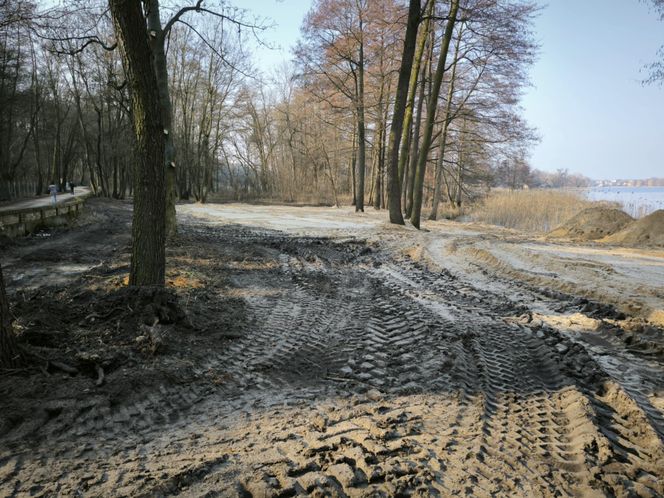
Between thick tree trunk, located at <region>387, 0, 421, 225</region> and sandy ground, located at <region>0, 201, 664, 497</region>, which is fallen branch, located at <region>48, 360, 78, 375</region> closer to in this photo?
sandy ground, located at <region>0, 201, 664, 497</region>

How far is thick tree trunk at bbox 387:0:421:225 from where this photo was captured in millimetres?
13508

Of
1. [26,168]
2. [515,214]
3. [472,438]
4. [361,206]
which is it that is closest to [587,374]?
[472,438]

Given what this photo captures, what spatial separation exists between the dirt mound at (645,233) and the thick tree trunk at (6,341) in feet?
41.9

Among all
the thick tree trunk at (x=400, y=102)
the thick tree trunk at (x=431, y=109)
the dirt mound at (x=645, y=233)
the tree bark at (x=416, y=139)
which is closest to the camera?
the dirt mound at (x=645, y=233)

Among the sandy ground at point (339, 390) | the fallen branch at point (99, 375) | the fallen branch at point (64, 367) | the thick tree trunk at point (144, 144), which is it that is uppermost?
the thick tree trunk at point (144, 144)

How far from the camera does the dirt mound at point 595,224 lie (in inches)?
533

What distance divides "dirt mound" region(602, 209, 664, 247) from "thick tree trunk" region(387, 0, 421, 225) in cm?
646

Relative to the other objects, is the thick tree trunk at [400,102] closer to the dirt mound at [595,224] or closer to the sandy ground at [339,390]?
the dirt mound at [595,224]

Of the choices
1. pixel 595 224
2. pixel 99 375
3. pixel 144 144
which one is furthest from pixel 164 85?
pixel 595 224

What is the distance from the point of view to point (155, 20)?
945 cm

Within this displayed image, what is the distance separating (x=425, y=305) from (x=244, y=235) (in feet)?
27.6

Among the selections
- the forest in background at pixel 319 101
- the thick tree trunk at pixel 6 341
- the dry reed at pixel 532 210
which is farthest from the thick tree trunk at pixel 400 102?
the thick tree trunk at pixel 6 341

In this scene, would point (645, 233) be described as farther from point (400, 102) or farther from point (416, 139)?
point (416, 139)

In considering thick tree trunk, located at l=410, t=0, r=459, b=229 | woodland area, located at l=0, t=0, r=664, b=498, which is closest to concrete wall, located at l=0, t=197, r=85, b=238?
woodland area, located at l=0, t=0, r=664, b=498
